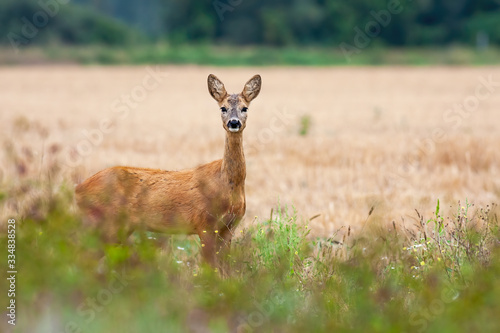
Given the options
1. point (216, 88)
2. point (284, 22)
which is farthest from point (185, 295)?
point (284, 22)

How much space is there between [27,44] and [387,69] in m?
29.6

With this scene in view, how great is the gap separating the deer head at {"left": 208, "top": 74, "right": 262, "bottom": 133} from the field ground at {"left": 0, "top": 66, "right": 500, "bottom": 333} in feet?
2.41

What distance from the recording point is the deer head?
5.09 metres

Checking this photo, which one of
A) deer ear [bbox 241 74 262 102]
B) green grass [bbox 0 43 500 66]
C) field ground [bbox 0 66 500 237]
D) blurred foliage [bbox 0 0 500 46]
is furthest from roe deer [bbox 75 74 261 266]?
blurred foliage [bbox 0 0 500 46]

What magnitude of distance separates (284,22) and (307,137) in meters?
52.2

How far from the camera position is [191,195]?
17.7 feet

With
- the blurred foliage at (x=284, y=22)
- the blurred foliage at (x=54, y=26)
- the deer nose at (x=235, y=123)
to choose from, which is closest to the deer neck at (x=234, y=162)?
the deer nose at (x=235, y=123)

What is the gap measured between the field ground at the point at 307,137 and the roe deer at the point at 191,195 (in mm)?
Result: 508

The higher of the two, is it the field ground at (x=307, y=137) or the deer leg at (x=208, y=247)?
the field ground at (x=307, y=137)

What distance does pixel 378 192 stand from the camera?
10.0m

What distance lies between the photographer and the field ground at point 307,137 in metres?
9.61

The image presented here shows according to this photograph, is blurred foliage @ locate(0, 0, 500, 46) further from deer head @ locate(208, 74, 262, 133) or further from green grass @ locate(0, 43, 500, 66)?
deer head @ locate(208, 74, 262, 133)

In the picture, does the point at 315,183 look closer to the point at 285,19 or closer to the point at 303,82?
the point at 303,82

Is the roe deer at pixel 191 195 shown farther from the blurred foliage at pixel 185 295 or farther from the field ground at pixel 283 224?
the blurred foliage at pixel 185 295
